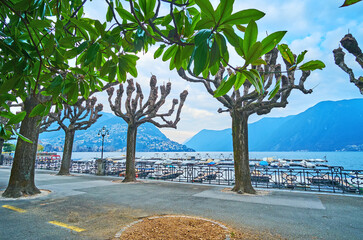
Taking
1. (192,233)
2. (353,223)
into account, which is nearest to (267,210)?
(353,223)

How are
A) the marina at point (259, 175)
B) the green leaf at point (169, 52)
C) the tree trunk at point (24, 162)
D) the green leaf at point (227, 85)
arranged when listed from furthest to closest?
the marina at point (259, 175), the tree trunk at point (24, 162), the green leaf at point (169, 52), the green leaf at point (227, 85)

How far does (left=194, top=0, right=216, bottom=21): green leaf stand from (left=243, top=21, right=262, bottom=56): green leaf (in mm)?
149

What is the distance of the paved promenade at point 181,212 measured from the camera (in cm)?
503

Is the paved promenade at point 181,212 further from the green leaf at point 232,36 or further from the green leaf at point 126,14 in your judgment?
the green leaf at point 232,36

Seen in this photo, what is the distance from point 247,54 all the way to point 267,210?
25.3 feet

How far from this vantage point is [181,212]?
6.61 meters

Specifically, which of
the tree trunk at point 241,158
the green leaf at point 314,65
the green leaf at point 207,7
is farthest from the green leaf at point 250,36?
the tree trunk at point 241,158

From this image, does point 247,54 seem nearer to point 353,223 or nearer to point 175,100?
point 353,223

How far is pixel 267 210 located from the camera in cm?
708

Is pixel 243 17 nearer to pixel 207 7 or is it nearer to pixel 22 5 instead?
pixel 207 7

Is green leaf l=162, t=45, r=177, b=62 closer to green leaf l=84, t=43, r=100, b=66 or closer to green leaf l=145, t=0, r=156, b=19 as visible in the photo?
green leaf l=145, t=0, r=156, b=19

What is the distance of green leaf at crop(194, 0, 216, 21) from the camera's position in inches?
30.1

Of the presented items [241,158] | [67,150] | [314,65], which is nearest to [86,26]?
[314,65]

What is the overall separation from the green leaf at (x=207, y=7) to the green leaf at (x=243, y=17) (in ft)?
0.18
